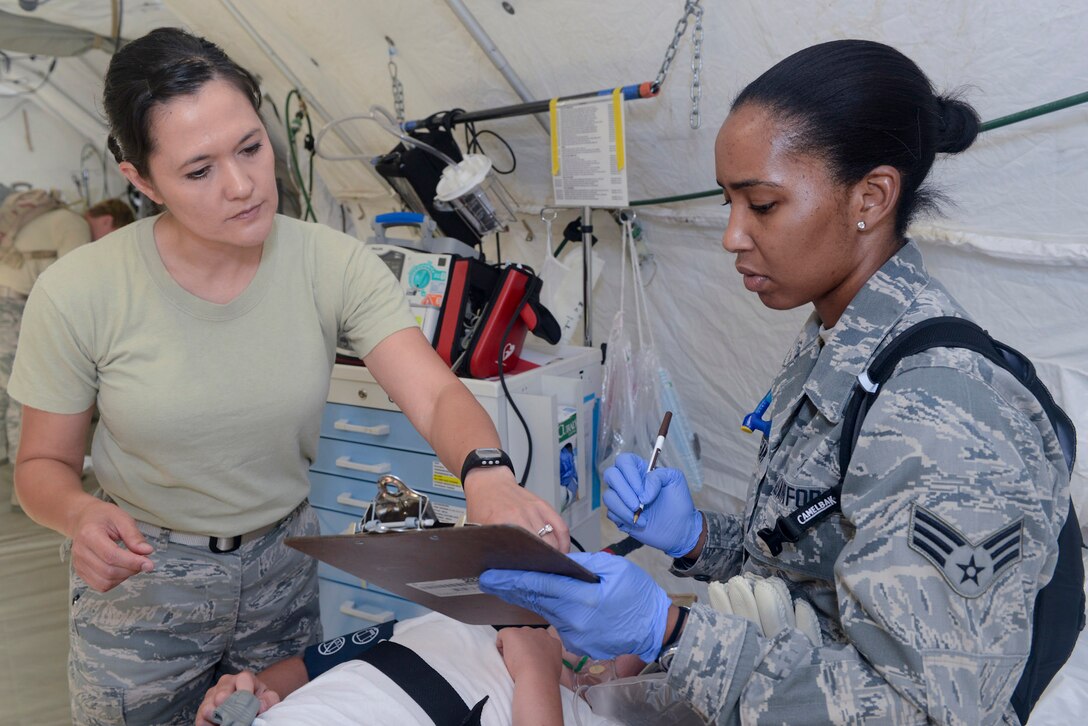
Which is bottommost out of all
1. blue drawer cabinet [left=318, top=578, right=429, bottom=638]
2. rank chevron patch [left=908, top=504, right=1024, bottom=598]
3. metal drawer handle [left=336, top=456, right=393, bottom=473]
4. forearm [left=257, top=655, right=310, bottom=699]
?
blue drawer cabinet [left=318, top=578, right=429, bottom=638]

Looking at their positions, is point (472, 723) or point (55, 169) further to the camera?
point (55, 169)

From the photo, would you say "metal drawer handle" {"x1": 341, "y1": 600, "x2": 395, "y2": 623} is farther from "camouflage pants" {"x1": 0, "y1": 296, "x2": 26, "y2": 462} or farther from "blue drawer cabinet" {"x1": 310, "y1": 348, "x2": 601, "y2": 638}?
"camouflage pants" {"x1": 0, "y1": 296, "x2": 26, "y2": 462}

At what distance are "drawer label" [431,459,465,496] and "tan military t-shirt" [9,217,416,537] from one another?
0.55m

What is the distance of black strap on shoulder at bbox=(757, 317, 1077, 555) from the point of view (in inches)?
33.3

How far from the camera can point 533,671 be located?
1.38 metres

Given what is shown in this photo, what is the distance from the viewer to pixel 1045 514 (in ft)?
2.57

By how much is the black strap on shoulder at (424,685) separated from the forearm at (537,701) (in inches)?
3.4

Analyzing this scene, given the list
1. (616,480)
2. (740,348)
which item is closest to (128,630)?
(616,480)

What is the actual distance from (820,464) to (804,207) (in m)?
0.31

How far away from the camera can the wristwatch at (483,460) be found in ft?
3.77

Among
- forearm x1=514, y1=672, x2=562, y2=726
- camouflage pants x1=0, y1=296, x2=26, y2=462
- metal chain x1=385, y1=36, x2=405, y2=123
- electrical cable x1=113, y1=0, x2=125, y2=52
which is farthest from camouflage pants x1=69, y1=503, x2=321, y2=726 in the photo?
electrical cable x1=113, y1=0, x2=125, y2=52

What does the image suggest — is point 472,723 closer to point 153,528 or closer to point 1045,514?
point 153,528

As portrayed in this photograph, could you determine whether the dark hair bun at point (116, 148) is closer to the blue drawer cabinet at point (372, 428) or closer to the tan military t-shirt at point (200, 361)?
the tan military t-shirt at point (200, 361)

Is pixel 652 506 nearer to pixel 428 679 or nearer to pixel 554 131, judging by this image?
pixel 428 679
